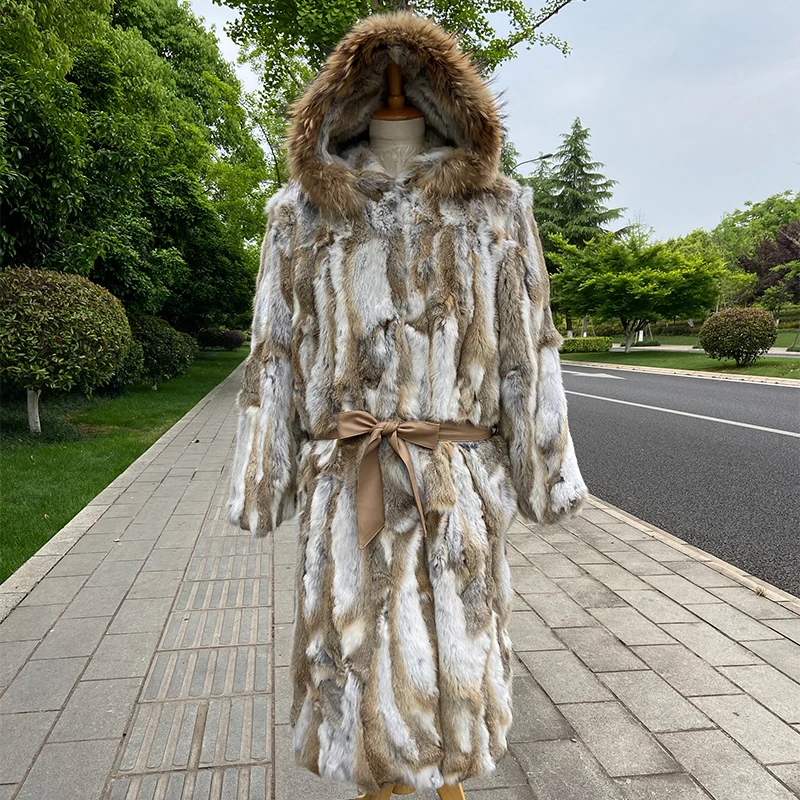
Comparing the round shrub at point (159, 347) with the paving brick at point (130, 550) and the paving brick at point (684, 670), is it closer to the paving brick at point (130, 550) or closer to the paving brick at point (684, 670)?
the paving brick at point (130, 550)

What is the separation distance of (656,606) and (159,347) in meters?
10.7

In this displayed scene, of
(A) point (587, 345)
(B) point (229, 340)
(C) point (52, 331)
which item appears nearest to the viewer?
(C) point (52, 331)

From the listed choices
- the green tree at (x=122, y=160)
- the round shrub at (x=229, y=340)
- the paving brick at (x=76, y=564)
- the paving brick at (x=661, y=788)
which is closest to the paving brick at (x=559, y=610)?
the paving brick at (x=661, y=788)

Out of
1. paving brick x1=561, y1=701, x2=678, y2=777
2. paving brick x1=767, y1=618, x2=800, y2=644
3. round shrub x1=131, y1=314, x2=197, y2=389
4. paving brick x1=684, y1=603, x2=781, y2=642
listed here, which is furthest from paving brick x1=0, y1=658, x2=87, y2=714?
round shrub x1=131, y1=314, x2=197, y2=389

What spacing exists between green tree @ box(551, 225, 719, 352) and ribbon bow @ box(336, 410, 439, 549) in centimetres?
2380

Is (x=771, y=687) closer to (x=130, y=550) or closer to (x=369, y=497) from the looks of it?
(x=369, y=497)

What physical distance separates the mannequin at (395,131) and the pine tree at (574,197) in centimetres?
3512

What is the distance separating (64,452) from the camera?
6758 mm

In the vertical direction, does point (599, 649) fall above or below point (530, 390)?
below

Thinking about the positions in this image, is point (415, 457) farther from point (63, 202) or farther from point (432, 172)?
point (63, 202)

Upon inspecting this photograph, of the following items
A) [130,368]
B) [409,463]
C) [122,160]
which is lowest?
[130,368]

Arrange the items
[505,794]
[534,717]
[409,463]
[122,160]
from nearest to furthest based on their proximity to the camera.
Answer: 1. [409,463]
2. [505,794]
3. [534,717]
4. [122,160]

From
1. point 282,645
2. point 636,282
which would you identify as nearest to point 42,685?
point 282,645

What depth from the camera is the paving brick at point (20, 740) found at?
1.88m
